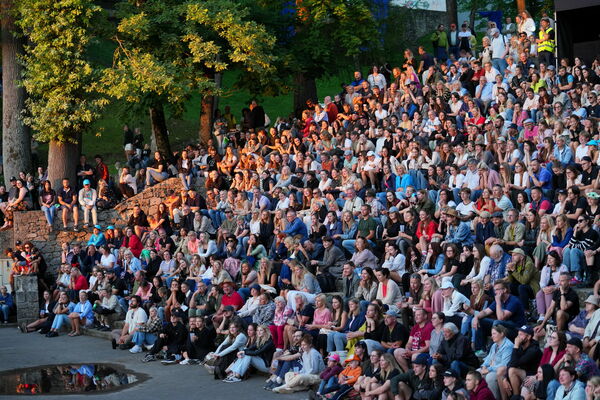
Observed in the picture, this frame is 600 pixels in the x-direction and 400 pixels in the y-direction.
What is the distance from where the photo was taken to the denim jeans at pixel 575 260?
1345 cm

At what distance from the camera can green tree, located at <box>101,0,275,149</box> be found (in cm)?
2403

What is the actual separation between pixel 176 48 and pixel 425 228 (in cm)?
1130

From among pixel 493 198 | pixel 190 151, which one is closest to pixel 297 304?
pixel 493 198

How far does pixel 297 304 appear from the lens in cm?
1508

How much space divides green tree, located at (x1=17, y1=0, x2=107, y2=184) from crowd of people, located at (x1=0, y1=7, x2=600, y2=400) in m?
1.59

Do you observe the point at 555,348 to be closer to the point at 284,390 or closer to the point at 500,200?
the point at 284,390

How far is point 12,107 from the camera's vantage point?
26094 millimetres

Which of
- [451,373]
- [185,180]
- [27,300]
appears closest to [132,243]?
[27,300]

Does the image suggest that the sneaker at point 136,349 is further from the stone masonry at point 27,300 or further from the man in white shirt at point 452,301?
the man in white shirt at point 452,301

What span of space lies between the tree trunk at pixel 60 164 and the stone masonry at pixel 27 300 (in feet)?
15.1

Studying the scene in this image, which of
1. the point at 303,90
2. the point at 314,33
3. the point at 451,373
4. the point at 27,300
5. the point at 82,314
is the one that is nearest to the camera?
the point at 451,373

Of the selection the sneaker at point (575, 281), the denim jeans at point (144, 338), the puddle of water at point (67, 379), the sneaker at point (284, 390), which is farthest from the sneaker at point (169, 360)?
the sneaker at point (575, 281)

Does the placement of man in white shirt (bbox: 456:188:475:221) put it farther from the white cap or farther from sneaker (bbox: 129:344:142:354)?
sneaker (bbox: 129:344:142:354)

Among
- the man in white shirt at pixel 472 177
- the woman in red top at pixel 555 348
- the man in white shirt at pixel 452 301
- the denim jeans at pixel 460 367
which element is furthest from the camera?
the man in white shirt at pixel 472 177
